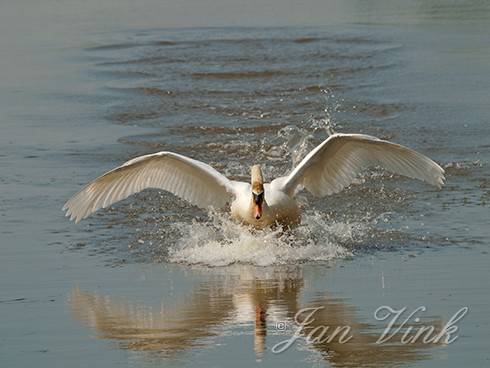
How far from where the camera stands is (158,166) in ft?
41.2

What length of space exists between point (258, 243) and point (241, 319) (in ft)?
7.41

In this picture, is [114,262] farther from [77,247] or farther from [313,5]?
[313,5]

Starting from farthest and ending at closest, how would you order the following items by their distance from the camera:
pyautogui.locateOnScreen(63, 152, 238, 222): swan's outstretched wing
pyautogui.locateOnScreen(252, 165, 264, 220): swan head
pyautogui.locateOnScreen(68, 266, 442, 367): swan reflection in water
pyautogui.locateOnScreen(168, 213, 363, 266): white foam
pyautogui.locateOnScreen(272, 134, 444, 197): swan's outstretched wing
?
pyautogui.locateOnScreen(63, 152, 238, 222): swan's outstretched wing → pyautogui.locateOnScreen(272, 134, 444, 197): swan's outstretched wing → pyautogui.locateOnScreen(252, 165, 264, 220): swan head → pyautogui.locateOnScreen(168, 213, 363, 266): white foam → pyautogui.locateOnScreen(68, 266, 442, 367): swan reflection in water

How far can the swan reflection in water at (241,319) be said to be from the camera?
8422mm

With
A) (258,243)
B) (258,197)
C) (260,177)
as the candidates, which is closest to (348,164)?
(260,177)

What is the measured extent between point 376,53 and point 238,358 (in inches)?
635

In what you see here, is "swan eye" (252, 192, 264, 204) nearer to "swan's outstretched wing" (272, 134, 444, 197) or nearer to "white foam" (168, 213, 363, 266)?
"white foam" (168, 213, 363, 266)

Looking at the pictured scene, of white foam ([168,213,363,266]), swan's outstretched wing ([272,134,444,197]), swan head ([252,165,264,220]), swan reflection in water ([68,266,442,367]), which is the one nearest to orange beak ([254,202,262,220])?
swan head ([252,165,264,220])

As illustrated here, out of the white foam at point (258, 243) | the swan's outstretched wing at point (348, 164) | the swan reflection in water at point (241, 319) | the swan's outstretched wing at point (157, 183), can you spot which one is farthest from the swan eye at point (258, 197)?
the swan reflection in water at point (241, 319)

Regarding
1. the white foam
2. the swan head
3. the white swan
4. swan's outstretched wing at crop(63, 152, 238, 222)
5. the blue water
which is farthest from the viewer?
swan's outstretched wing at crop(63, 152, 238, 222)

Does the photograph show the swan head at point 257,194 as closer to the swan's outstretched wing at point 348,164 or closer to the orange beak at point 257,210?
the orange beak at point 257,210

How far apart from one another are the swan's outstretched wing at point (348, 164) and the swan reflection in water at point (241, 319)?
168cm

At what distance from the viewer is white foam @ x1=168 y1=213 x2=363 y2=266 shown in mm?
11266

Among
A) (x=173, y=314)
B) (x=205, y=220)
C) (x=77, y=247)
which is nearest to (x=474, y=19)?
(x=205, y=220)
